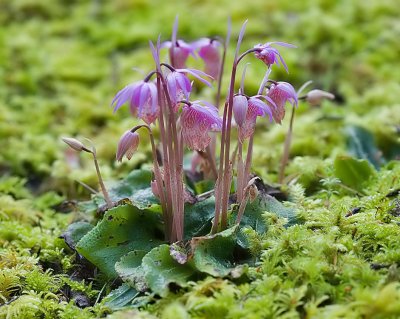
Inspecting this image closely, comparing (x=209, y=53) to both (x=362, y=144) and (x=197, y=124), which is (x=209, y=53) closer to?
(x=197, y=124)

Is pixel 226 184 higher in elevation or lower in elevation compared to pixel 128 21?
lower

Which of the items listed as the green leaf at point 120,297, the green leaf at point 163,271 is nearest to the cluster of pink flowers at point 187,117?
the green leaf at point 163,271

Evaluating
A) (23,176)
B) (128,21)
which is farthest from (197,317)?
(128,21)

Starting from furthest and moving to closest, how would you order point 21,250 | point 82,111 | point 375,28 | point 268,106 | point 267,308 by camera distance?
point 375,28 < point 82,111 < point 21,250 < point 268,106 < point 267,308

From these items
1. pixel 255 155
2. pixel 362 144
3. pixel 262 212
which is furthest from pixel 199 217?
pixel 362 144

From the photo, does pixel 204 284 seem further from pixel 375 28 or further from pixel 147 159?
pixel 375 28

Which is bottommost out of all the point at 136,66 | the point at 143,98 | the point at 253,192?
the point at 253,192

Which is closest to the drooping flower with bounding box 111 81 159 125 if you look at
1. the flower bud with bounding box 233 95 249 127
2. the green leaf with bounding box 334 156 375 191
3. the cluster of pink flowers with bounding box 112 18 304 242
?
the cluster of pink flowers with bounding box 112 18 304 242
